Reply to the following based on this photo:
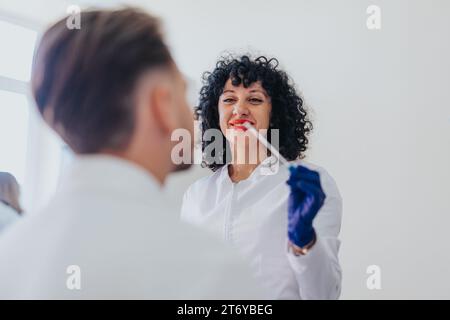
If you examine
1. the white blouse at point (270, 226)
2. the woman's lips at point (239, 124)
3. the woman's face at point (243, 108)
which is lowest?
the white blouse at point (270, 226)

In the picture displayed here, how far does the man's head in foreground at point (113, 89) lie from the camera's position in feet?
1.81

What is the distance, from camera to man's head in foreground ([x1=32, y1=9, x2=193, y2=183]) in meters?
0.55

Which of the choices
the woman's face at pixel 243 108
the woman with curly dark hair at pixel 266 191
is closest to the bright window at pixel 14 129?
the woman with curly dark hair at pixel 266 191

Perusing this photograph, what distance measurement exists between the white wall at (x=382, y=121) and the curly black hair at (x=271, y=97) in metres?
0.27

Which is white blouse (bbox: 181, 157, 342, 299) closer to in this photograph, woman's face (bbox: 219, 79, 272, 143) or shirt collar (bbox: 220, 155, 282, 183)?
shirt collar (bbox: 220, 155, 282, 183)

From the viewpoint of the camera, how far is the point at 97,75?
1.82 ft

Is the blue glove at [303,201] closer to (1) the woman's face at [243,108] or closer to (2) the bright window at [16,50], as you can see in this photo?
(1) the woman's face at [243,108]

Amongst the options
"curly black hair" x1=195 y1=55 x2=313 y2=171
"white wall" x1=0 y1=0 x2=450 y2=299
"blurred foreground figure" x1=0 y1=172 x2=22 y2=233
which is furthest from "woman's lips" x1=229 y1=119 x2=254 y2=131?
"blurred foreground figure" x1=0 y1=172 x2=22 y2=233

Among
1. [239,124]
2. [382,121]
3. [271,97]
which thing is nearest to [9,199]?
[239,124]

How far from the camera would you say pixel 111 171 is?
1.75ft

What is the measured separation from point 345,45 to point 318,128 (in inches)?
11.5

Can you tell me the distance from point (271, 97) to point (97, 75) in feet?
2.62

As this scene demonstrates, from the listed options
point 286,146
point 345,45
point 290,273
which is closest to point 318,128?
point 345,45

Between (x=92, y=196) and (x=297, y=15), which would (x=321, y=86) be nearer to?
(x=297, y=15)
